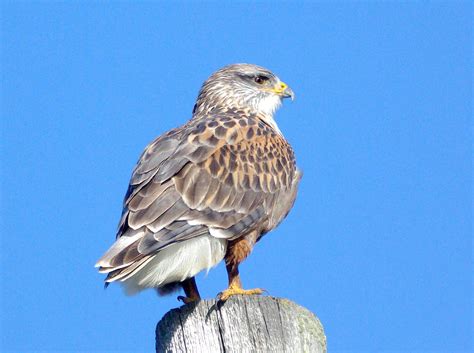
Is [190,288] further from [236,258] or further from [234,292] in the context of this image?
[234,292]

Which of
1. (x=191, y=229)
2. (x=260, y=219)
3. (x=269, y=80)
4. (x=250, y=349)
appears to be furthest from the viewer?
(x=269, y=80)

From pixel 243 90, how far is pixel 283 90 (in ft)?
1.33

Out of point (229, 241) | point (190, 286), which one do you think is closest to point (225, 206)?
point (229, 241)

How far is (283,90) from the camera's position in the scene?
26.2 ft

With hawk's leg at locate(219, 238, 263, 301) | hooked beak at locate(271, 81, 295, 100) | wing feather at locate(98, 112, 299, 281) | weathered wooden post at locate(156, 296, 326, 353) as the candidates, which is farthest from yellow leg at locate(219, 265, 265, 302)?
hooked beak at locate(271, 81, 295, 100)

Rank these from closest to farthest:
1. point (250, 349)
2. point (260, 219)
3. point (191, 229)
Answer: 1. point (250, 349)
2. point (191, 229)
3. point (260, 219)

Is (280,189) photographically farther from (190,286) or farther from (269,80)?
(269,80)

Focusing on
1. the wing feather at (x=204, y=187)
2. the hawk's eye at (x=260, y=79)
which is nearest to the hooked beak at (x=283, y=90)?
the hawk's eye at (x=260, y=79)

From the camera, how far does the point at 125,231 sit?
19.5 ft

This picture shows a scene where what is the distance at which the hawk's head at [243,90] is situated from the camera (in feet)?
25.7

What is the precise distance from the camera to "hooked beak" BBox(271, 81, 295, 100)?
26.2 feet

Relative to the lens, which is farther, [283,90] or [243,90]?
[283,90]

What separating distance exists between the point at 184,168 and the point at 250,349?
2.06 meters

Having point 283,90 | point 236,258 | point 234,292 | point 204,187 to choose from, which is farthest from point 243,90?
point 234,292
